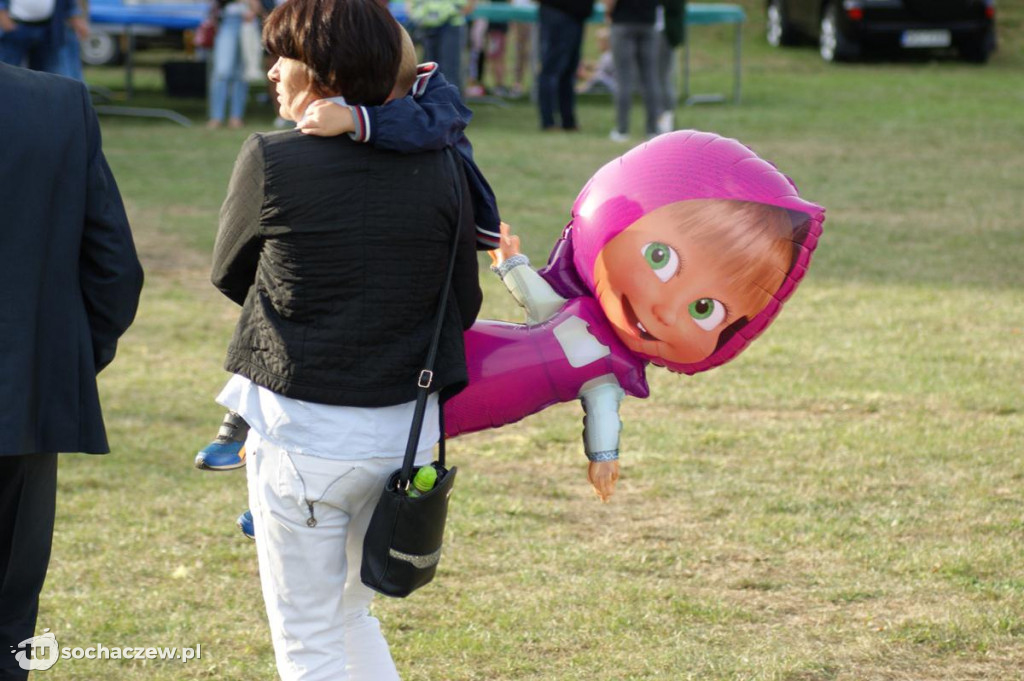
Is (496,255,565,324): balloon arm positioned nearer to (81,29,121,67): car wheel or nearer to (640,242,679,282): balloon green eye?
(640,242,679,282): balloon green eye

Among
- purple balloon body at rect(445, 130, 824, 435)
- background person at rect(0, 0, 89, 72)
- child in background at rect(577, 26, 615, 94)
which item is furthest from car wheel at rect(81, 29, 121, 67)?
purple balloon body at rect(445, 130, 824, 435)

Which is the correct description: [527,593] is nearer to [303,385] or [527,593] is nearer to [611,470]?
[611,470]

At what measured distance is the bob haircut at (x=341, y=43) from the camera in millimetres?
2557

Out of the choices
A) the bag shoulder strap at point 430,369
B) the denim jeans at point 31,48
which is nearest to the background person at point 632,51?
the denim jeans at point 31,48

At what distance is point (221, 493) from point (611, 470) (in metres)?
2.49

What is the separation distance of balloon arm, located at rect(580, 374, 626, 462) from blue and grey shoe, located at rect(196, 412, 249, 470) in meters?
0.72

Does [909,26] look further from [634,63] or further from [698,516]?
[698,516]

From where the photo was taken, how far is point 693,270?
302 centimetres

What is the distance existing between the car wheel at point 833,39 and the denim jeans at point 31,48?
44.0 feet

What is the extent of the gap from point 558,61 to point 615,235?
11652 millimetres

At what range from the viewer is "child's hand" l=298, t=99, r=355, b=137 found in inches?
100

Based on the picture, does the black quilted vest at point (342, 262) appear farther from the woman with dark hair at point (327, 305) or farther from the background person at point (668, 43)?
the background person at point (668, 43)

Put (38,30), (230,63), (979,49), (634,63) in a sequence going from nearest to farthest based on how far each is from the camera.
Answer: (38,30) → (634,63) → (230,63) → (979,49)

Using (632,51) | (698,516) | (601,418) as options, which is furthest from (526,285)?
(632,51)
